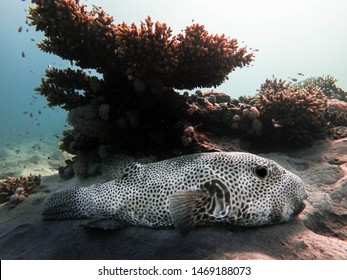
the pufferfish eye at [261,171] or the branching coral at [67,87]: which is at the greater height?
the branching coral at [67,87]

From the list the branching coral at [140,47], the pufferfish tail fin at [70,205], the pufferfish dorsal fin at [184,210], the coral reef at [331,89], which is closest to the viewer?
the pufferfish dorsal fin at [184,210]

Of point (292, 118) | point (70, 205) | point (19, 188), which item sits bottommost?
point (70, 205)

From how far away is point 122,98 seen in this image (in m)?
5.26

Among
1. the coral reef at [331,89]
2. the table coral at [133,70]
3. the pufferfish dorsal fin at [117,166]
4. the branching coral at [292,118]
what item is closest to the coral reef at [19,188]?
the table coral at [133,70]

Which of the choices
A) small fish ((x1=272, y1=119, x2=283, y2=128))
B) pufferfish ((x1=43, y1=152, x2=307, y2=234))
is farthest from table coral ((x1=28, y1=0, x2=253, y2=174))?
small fish ((x1=272, y1=119, x2=283, y2=128))

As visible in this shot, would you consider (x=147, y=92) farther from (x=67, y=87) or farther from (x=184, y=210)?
(x=184, y=210)

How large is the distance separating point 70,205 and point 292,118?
214 inches

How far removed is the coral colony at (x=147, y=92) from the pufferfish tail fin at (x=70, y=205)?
5.46ft

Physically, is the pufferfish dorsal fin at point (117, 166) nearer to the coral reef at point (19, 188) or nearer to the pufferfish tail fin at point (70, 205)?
the pufferfish tail fin at point (70, 205)

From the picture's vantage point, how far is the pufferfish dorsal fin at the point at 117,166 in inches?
136

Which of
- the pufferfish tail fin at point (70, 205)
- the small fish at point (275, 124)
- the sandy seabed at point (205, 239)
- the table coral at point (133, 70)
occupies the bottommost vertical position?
the sandy seabed at point (205, 239)

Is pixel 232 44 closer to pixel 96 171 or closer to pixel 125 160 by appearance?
pixel 125 160

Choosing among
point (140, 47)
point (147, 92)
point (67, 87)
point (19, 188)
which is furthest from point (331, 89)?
point (19, 188)

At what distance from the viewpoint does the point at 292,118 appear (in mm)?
5785
